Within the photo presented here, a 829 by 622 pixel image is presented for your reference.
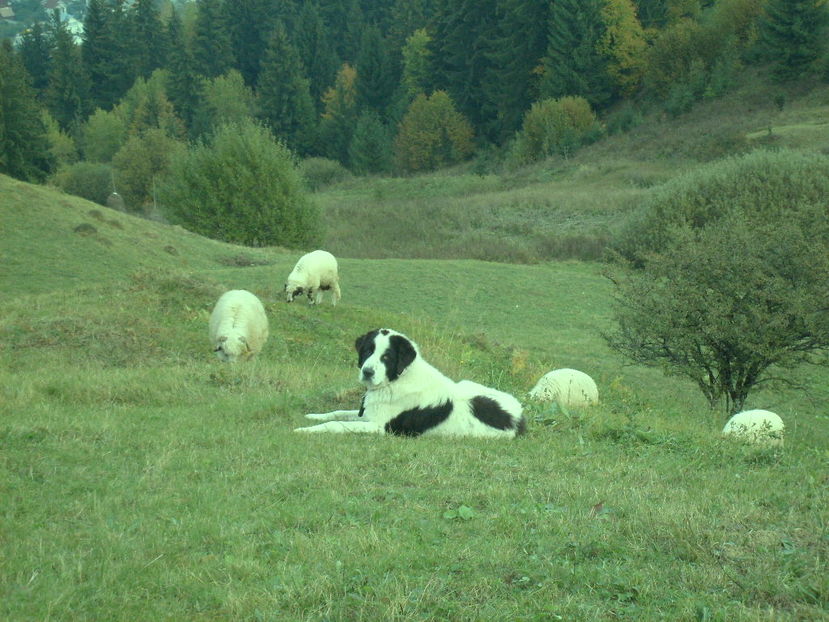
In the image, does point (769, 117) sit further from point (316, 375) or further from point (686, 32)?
point (316, 375)

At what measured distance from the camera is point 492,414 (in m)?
8.87

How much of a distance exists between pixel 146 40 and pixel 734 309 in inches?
5715

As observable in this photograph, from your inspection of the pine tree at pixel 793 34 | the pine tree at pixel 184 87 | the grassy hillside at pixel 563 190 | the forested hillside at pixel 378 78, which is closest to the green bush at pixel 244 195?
the forested hillside at pixel 378 78

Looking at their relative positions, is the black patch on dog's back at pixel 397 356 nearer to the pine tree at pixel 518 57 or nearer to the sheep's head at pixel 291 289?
the sheep's head at pixel 291 289

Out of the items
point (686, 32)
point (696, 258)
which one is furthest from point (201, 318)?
point (686, 32)

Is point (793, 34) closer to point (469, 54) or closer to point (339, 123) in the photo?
point (469, 54)

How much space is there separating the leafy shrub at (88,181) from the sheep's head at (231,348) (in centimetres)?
8261

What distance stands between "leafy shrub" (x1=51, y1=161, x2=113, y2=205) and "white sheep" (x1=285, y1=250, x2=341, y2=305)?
74.3 meters

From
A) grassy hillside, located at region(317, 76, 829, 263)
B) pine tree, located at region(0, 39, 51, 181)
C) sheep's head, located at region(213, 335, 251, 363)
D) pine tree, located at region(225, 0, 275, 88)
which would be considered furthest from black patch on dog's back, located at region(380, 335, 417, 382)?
pine tree, located at region(225, 0, 275, 88)

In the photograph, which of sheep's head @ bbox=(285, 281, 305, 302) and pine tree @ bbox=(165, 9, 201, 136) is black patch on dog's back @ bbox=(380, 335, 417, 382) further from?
pine tree @ bbox=(165, 9, 201, 136)

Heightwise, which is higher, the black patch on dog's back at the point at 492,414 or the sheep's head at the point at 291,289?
the sheep's head at the point at 291,289

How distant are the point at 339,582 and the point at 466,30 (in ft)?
361

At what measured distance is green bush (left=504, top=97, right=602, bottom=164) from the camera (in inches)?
3396

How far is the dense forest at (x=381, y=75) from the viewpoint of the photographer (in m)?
84.2
